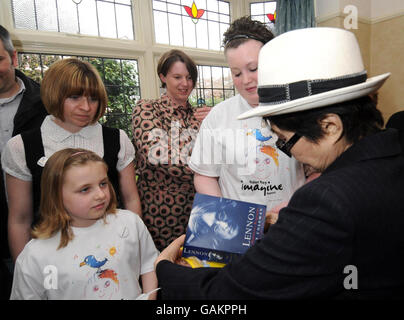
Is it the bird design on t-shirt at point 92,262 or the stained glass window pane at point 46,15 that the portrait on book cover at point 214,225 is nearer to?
the bird design on t-shirt at point 92,262

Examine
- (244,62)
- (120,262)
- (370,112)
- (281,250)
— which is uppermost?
(244,62)

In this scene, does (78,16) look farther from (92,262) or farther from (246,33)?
(92,262)

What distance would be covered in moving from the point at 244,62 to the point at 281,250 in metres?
0.83

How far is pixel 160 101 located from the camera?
164 centimetres

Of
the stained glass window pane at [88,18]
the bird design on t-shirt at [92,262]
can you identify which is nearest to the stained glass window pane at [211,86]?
the stained glass window pane at [88,18]

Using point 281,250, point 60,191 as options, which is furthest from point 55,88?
point 281,250

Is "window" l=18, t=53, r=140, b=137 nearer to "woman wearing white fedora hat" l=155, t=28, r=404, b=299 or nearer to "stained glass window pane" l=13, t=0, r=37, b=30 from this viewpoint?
"stained glass window pane" l=13, t=0, r=37, b=30

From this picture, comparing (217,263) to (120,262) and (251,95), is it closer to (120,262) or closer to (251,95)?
(120,262)

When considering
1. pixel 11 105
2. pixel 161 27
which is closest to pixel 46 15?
pixel 161 27

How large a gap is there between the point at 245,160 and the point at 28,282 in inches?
36.2

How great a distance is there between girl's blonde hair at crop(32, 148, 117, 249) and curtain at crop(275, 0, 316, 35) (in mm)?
2954

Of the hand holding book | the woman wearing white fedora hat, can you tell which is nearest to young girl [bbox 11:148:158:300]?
the hand holding book

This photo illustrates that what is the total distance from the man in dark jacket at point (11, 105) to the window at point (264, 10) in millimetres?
2982

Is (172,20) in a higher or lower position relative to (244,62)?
higher
